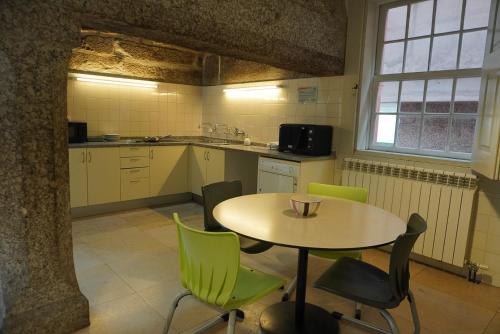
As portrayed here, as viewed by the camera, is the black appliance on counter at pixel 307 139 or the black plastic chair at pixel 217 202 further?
the black appliance on counter at pixel 307 139

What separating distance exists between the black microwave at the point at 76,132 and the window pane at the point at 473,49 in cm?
411

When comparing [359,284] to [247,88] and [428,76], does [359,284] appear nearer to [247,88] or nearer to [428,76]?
[428,76]


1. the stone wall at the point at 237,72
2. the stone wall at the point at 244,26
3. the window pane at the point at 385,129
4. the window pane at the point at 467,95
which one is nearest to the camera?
the stone wall at the point at 244,26

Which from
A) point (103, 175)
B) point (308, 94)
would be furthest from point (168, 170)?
point (308, 94)

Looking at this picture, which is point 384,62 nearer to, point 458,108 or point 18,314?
point 458,108

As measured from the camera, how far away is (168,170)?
476 centimetres

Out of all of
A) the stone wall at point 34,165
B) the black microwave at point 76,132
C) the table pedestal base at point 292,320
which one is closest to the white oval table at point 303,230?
the table pedestal base at point 292,320

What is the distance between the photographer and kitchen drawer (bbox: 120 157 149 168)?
430 centimetres

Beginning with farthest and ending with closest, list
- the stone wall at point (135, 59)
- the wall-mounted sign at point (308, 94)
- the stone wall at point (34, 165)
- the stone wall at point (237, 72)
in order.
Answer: the stone wall at point (237, 72), the stone wall at point (135, 59), the wall-mounted sign at point (308, 94), the stone wall at point (34, 165)

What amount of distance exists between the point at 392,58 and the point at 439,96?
642 millimetres

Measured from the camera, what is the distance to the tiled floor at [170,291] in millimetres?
2146

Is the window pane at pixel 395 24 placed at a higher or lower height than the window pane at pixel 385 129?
higher

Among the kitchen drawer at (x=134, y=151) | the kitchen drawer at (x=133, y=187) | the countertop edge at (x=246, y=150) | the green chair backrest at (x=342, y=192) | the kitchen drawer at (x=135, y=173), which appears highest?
the countertop edge at (x=246, y=150)

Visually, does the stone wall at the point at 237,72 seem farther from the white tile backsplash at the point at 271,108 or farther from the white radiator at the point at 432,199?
the white radiator at the point at 432,199
